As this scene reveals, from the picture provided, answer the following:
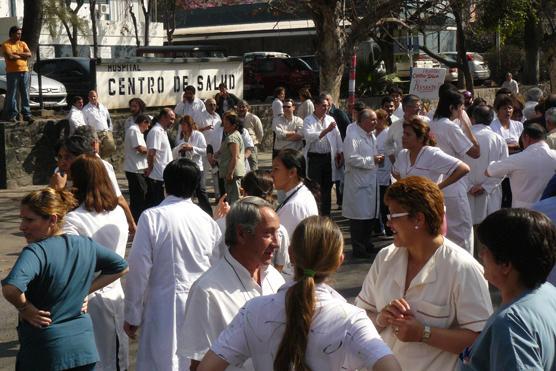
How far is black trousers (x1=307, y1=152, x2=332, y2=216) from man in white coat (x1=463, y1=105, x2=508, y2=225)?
3.47m

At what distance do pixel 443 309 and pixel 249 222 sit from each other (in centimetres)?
94

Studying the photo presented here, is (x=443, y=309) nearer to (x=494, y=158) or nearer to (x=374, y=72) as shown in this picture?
(x=494, y=158)

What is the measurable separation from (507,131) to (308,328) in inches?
352

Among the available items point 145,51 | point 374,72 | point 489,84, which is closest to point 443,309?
point 374,72

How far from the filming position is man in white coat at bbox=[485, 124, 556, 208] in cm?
780

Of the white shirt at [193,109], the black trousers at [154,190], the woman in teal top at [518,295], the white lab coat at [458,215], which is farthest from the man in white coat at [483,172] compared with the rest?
the white shirt at [193,109]

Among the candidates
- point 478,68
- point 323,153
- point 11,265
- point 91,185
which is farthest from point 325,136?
point 478,68

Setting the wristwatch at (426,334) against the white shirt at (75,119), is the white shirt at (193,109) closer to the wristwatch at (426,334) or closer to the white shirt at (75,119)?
the white shirt at (75,119)

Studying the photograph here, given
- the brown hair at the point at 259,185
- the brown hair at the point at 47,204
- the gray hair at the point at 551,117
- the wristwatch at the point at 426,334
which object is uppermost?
the gray hair at the point at 551,117

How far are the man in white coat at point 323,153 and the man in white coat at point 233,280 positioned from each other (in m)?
8.58

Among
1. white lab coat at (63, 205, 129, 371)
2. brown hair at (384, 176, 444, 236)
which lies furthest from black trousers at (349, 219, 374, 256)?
brown hair at (384, 176, 444, 236)

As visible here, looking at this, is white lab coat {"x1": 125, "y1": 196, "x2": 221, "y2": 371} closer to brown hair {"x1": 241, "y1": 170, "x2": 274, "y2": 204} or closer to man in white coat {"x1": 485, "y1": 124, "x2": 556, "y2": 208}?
brown hair {"x1": 241, "y1": 170, "x2": 274, "y2": 204}

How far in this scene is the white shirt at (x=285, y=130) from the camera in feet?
48.0

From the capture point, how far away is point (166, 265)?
5.42 m
